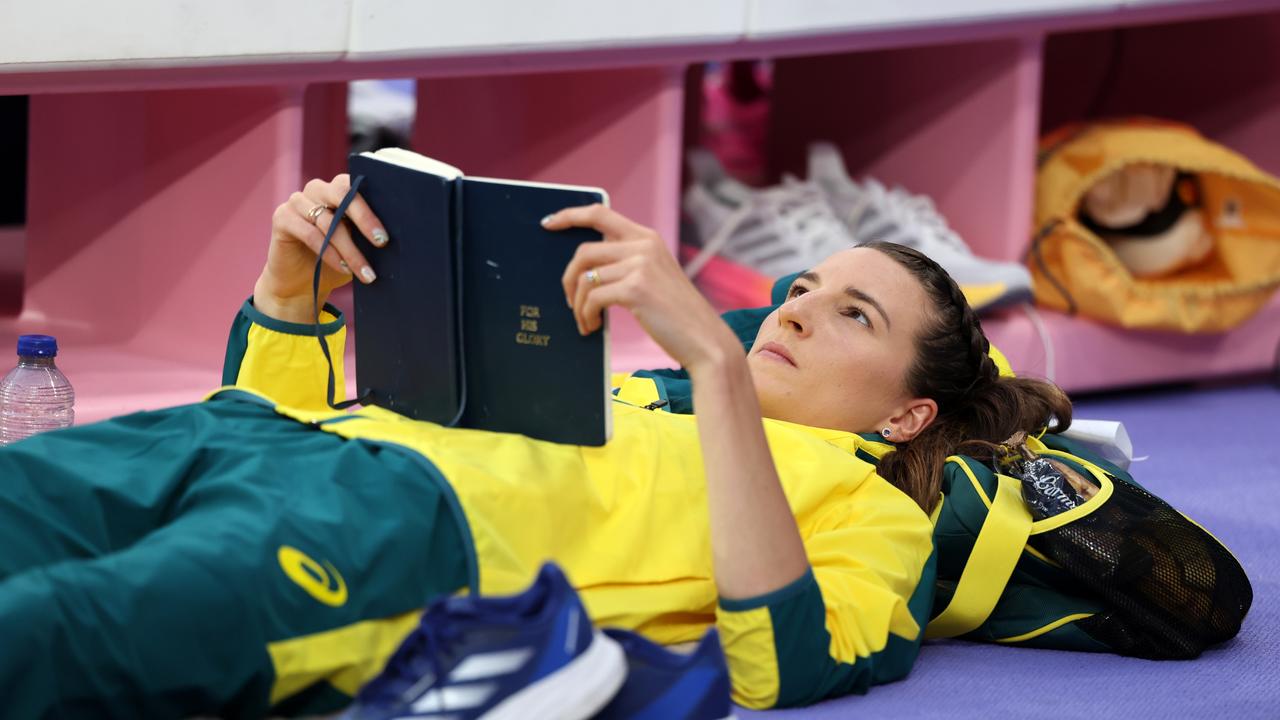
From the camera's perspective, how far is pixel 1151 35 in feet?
11.1

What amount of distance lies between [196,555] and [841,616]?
1.65 feet

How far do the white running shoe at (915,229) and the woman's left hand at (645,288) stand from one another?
144 cm

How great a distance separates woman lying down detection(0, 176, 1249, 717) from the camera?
995mm

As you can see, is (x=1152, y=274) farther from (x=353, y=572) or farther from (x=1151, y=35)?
(x=353, y=572)

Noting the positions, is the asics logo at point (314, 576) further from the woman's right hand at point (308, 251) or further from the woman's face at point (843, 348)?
the woman's face at point (843, 348)

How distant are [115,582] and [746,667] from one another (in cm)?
48

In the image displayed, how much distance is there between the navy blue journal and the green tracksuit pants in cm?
10

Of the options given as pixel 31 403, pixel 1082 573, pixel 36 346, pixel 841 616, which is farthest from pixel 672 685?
pixel 31 403

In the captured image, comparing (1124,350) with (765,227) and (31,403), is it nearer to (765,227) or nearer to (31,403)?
(765,227)

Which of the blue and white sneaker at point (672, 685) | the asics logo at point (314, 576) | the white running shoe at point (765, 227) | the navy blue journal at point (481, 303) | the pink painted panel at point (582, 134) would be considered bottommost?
the blue and white sneaker at point (672, 685)

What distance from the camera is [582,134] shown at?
243 centimetres

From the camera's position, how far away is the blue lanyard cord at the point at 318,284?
4.15ft

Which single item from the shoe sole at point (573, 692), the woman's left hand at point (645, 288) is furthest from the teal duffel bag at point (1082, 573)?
the shoe sole at point (573, 692)

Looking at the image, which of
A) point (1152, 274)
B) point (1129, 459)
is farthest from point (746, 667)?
point (1152, 274)
